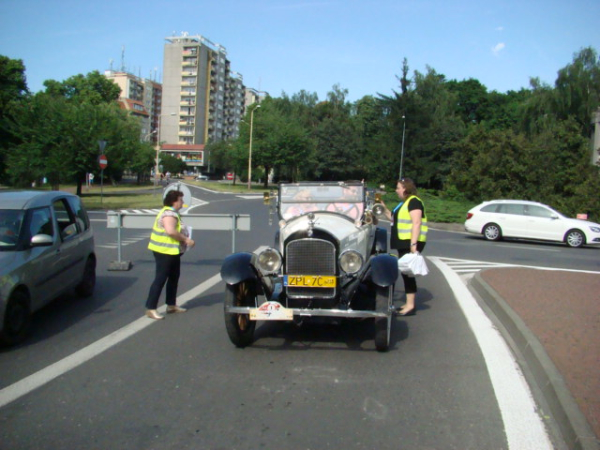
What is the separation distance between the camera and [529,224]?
20.6 m

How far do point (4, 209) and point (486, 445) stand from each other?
19.8 feet

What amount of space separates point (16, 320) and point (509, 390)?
4992 millimetres

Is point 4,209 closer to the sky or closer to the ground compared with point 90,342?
closer to the sky

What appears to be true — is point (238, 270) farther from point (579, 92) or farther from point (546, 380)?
point (579, 92)

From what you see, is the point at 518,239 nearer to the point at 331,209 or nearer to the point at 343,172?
the point at 331,209

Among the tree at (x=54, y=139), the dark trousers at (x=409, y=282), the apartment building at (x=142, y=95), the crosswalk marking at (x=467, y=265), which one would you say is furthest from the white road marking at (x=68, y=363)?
the apartment building at (x=142, y=95)

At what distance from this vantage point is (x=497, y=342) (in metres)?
6.47

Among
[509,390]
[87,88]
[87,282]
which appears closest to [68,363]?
[87,282]

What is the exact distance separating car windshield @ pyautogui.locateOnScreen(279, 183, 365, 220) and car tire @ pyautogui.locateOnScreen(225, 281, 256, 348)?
2.11 m

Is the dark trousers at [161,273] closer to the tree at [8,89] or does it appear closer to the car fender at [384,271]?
the car fender at [384,271]

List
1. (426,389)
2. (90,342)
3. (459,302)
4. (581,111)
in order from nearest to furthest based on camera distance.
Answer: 1. (426,389)
2. (90,342)
3. (459,302)
4. (581,111)

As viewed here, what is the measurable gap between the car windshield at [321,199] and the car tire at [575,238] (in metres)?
14.8

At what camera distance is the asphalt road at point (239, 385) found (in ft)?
12.6

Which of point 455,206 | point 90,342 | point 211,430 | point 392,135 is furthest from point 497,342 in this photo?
point 392,135
